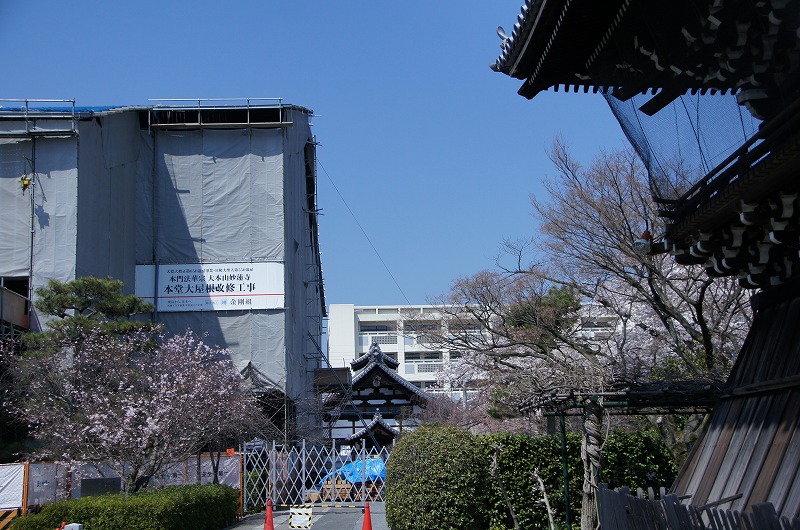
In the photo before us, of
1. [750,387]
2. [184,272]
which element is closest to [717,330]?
[750,387]

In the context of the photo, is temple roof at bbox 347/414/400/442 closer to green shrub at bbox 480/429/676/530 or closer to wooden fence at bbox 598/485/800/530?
green shrub at bbox 480/429/676/530

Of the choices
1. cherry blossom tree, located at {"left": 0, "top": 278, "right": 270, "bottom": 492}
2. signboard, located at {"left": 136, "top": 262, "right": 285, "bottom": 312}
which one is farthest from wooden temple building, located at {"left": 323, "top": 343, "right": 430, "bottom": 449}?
cherry blossom tree, located at {"left": 0, "top": 278, "right": 270, "bottom": 492}

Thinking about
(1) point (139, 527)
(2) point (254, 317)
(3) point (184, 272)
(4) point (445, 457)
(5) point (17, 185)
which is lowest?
(1) point (139, 527)

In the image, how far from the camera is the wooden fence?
5.10 metres

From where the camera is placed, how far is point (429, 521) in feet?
45.4

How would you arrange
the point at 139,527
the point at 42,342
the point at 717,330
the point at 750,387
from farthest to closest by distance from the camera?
the point at 42,342 → the point at 717,330 → the point at 139,527 → the point at 750,387

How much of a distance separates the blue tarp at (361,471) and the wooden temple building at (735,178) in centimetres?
2022

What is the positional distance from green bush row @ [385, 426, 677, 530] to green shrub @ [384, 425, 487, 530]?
0.06ft

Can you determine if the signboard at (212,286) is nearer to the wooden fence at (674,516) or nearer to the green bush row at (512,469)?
the green bush row at (512,469)

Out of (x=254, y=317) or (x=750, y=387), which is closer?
(x=750, y=387)

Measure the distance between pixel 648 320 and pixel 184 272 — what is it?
61.1 ft

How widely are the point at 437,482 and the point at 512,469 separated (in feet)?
7.14

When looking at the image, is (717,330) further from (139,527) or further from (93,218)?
(93,218)

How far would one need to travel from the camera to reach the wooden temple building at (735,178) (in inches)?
261
